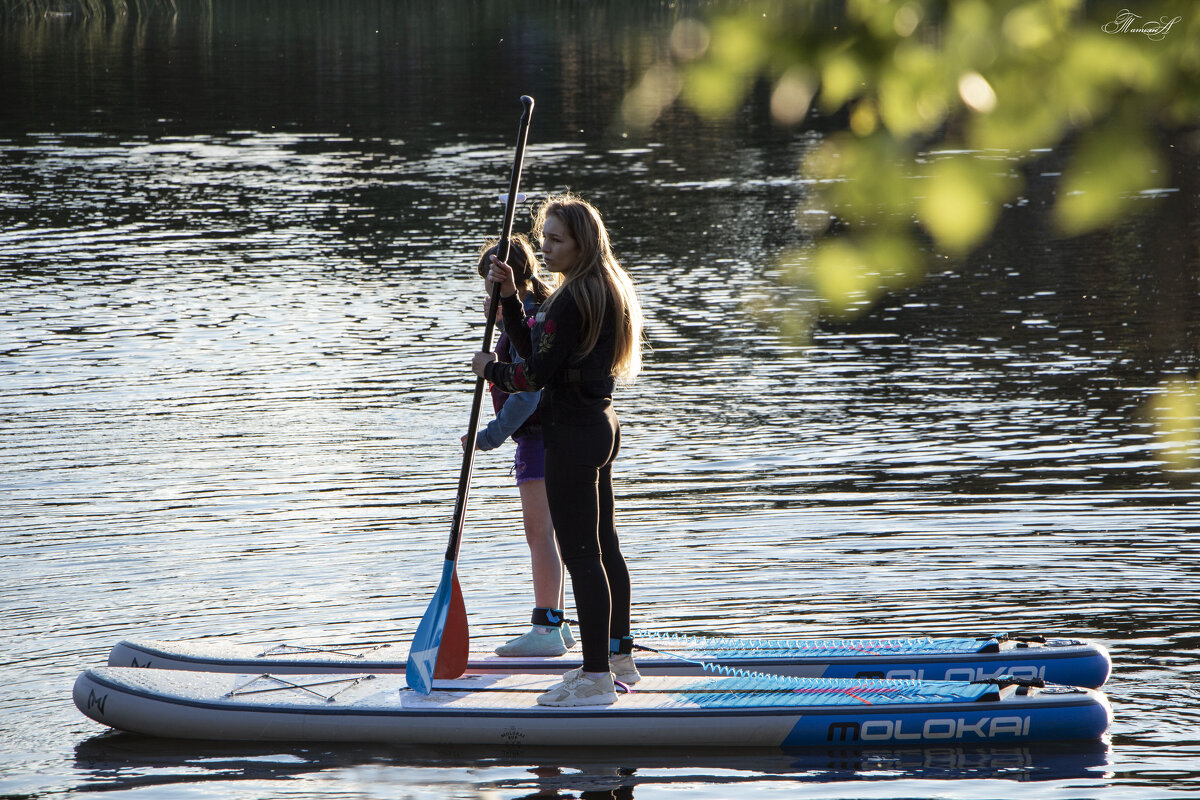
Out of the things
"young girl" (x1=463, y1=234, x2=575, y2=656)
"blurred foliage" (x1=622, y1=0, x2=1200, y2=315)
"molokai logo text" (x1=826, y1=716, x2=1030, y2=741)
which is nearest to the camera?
"blurred foliage" (x1=622, y1=0, x2=1200, y2=315)

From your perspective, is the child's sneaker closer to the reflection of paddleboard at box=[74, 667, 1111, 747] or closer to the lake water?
the reflection of paddleboard at box=[74, 667, 1111, 747]

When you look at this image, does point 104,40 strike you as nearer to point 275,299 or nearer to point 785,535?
point 275,299

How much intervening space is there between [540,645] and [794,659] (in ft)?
3.69

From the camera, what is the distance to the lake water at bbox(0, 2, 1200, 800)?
616 cm

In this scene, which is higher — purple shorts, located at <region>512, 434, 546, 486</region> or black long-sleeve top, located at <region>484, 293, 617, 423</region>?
black long-sleeve top, located at <region>484, 293, 617, 423</region>

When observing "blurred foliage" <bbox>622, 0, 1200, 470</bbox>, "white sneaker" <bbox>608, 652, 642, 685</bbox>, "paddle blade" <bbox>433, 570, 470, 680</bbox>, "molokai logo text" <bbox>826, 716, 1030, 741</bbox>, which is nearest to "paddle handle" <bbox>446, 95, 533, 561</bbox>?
"paddle blade" <bbox>433, 570, 470, 680</bbox>

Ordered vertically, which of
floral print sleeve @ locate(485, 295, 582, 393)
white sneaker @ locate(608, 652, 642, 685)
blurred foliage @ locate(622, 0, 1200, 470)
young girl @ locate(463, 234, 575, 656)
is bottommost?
white sneaker @ locate(608, 652, 642, 685)

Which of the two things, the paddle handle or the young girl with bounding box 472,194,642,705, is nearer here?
the young girl with bounding box 472,194,642,705

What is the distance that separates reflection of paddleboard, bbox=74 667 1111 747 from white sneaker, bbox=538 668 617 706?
0.04 m

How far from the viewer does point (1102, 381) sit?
41.2 ft

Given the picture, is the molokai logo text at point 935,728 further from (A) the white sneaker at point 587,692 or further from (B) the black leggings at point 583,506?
(B) the black leggings at point 583,506

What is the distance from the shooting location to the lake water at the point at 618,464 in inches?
243

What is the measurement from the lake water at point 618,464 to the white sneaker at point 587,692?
214 millimetres

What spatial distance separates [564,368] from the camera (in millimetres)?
5746
